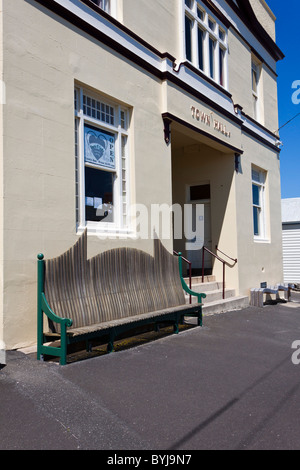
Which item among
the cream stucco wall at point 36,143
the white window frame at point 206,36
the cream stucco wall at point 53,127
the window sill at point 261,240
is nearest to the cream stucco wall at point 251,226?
the window sill at point 261,240

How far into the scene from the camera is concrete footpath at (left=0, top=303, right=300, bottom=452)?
12.1 feet

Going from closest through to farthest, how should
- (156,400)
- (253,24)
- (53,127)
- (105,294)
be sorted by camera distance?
(156,400) < (53,127) < (105,294) < (253,24)

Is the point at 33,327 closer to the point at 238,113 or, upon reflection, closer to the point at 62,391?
the point at 62,391

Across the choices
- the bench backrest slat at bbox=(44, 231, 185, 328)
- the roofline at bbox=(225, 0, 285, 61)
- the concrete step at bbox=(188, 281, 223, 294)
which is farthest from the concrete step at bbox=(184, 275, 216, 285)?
the roofline at bbox=(225, 0, 285, 61)

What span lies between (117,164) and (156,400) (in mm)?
4573

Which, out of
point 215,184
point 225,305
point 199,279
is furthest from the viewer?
point 215,184

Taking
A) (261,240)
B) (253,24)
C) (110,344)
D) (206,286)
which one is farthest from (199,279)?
(253,24)

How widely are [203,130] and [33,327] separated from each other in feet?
22.2

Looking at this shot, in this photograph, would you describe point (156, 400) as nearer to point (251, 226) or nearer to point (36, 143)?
point (36, 143)

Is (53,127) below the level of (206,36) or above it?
below

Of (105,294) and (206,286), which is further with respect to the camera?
(206,286)

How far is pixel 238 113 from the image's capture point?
1270 centimetres

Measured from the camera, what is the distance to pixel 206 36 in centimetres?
1145

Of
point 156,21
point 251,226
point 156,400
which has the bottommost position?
point 156,400
